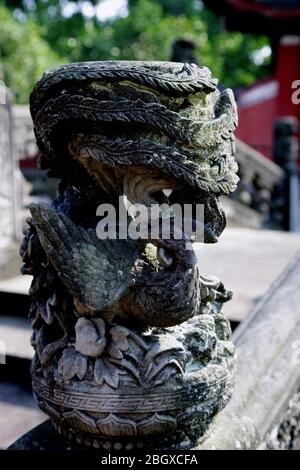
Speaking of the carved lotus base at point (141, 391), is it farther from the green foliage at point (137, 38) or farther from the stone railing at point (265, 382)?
the green foliage at point (137, 38)

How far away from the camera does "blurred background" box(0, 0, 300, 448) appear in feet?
8.54

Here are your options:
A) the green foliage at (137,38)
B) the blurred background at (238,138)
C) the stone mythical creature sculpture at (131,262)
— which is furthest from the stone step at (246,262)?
the green foliage at (137,38)

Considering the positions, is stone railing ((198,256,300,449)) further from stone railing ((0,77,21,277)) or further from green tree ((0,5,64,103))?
green tree ((0,5,64,103))

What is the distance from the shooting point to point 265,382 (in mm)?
1716

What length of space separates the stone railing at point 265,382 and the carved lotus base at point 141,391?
159 mm

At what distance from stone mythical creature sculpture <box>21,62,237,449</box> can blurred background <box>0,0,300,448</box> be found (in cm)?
→ 34

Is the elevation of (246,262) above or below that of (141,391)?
below

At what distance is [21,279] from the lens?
118 inches

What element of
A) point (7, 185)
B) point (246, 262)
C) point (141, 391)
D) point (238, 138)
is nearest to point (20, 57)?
point (238, 138)

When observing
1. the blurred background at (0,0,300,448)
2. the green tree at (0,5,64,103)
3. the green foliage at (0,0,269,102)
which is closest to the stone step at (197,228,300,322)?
the blurred background at (0,0,300,448)

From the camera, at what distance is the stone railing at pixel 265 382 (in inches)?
57.0

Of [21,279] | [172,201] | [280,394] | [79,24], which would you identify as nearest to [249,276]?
[21,279]

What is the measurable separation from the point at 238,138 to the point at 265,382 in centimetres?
974

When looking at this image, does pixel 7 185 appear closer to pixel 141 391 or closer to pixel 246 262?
pixel 246 262
